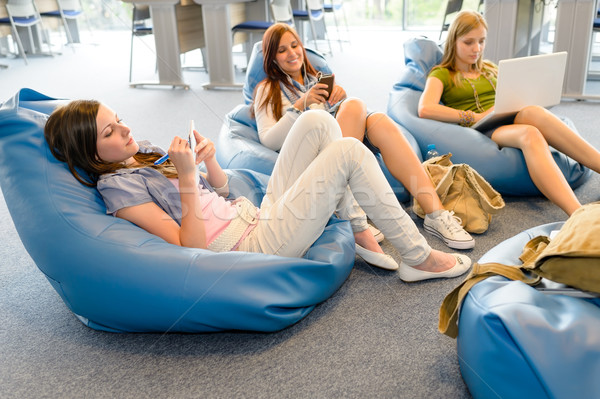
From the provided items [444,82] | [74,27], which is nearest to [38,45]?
[74,27]

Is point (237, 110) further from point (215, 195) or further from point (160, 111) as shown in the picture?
point (160, 111)

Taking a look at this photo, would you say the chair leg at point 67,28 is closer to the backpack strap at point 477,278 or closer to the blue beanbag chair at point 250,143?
the blue beanbag chair at point 250,143

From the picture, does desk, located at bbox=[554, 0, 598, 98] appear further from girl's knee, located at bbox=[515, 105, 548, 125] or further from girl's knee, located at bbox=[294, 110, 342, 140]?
girl's knee, located at bbox=[294, 110, 342, 140]

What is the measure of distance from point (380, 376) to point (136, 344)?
0.68 m

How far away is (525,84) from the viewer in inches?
96.9

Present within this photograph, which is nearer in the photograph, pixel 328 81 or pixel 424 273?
pixel 424 273

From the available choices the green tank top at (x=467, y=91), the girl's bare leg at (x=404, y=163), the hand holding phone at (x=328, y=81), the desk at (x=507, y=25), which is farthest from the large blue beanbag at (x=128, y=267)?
the desk at (x=507, y=25)

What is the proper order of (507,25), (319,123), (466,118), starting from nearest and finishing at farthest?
(319,123) → (466,118) → (507,25)

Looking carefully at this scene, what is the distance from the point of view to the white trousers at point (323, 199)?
1731 millimetres

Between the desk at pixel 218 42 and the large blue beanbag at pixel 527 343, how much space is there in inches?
155

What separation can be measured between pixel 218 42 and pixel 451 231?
132 inches

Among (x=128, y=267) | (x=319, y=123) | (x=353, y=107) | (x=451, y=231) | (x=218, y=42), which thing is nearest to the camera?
(x=128, y=267)

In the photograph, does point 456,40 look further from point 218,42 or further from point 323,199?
point 218,42

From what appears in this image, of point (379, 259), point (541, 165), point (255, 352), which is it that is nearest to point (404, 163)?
point (379, 259)
